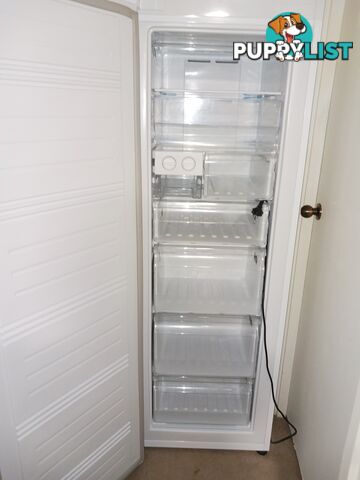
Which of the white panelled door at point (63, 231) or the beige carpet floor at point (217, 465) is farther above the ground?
the white panelled door at point (63, 231)

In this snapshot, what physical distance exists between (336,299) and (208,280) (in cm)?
68

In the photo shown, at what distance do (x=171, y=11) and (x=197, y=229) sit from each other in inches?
30.9

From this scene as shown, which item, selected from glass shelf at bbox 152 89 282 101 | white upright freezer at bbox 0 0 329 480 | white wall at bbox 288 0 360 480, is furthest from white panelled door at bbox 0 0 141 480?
white wall at bbox 288 0 360 480

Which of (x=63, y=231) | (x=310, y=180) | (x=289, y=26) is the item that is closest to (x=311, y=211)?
(x=310, y=180)

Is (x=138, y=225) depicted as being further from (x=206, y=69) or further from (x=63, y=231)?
(x=206, y=69)

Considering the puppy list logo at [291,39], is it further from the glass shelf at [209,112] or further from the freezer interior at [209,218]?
the glass shelf at [209,112]

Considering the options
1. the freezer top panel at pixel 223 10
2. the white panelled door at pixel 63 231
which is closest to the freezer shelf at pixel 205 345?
the white panelled door at pixel 63 231

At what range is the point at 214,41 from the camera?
130 centimetres

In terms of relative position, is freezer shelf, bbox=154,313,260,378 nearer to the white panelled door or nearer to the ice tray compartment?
the white panelled door

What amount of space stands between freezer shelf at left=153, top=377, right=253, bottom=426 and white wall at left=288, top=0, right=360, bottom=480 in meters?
0.28

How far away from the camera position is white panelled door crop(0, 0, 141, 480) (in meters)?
0.89

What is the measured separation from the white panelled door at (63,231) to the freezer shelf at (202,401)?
0.42 metres

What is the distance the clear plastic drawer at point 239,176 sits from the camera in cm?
135

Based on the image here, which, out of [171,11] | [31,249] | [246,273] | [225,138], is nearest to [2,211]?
[31,249]
